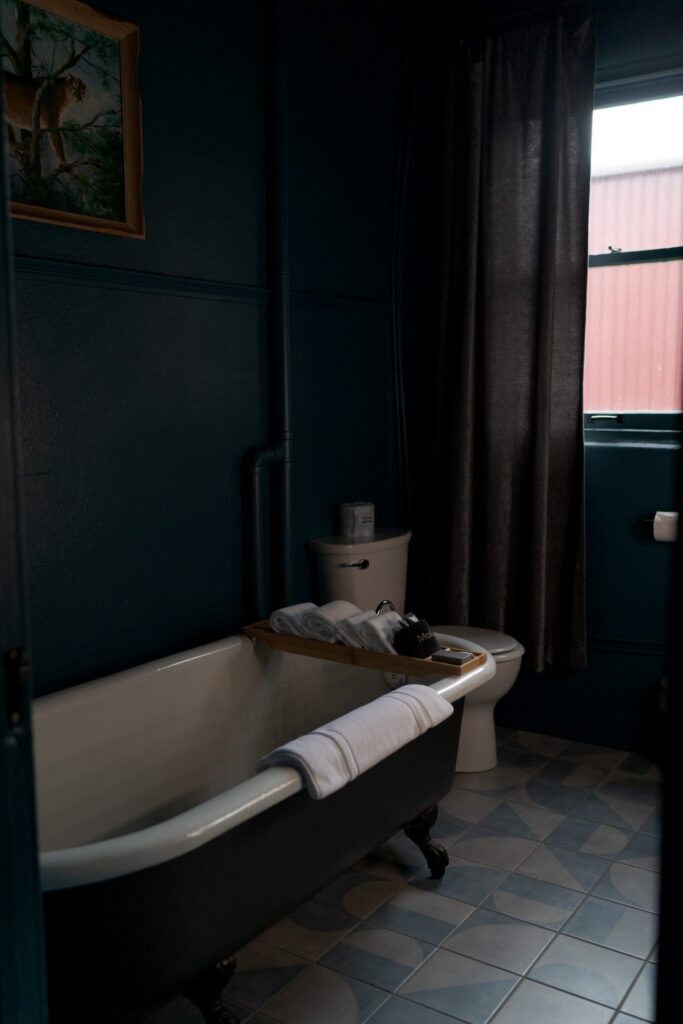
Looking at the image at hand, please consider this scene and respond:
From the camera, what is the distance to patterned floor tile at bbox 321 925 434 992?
2326mm

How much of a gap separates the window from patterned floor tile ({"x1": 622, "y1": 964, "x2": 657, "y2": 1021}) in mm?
2013

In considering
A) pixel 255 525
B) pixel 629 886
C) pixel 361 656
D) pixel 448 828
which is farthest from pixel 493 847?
pixel 255 525

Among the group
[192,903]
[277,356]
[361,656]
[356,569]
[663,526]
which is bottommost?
[192,903]

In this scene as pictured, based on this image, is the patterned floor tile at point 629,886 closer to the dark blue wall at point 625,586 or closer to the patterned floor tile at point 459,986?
the patterned floor tile at point 459,986

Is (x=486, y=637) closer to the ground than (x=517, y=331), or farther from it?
closer to the ground

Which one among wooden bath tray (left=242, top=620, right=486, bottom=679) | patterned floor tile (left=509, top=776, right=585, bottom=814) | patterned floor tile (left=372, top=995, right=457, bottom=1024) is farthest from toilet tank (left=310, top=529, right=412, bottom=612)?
patterned floor tile (left=372, top=995, right=457, bottom=1024)

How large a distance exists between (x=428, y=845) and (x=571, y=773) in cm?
92

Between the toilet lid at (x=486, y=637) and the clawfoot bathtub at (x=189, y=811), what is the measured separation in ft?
1.39

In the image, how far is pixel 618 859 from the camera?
289 centimetres

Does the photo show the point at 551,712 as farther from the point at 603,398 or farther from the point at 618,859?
the point at 603,398

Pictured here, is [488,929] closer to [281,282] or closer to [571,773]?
[571,773]

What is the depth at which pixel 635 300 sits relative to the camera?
12.1 feet

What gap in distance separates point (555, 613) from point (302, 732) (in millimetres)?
1198

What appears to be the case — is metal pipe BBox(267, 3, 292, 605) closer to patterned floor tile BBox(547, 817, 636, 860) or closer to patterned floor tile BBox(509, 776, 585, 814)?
patterned floor tile BBox(509, 776, 585, 814)
